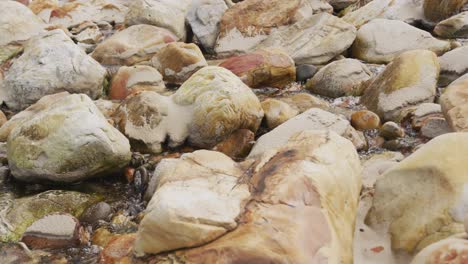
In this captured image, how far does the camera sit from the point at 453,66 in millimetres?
7754

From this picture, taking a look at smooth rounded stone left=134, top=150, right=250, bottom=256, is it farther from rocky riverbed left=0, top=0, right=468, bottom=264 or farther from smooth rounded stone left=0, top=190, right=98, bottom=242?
smooth rounded stone left=0, top=190, right=98, bottom=242

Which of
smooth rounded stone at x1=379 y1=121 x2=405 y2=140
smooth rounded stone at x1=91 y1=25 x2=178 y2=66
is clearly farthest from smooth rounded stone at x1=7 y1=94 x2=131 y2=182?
smooth rounded stone at x1=91 y1=25 x2=178 y2=66

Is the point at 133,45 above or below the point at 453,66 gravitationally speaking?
below

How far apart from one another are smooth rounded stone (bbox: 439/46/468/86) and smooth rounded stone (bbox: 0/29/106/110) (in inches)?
209

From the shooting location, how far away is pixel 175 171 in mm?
4145

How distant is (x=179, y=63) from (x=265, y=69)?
5.02 ft

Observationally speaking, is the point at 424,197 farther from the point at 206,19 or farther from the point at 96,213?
the point at 206,19

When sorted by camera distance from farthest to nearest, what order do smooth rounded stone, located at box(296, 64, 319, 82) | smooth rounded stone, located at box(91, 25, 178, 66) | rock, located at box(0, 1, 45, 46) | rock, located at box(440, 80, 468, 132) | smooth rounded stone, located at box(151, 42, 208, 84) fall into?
1. rock, located at box(0, 1, 45, 46)
2. smooth rounded stone, located at box(91, 25, 178, 66)
3. smooth rounded stone, located at box(151, 42, 208, 84)
4. smooth rounded stone, located at box(296, 64, 319, 82)
5. rock, located at box(440, 80, 468, 132)

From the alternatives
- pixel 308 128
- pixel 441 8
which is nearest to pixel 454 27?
pixel 441 8

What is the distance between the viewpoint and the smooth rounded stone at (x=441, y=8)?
10.7 metres

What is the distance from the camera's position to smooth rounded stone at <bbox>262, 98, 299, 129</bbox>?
7039mm

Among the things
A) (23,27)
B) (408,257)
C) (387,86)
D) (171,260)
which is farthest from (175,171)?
(23,27)

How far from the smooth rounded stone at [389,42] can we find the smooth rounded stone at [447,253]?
6526 millimetres

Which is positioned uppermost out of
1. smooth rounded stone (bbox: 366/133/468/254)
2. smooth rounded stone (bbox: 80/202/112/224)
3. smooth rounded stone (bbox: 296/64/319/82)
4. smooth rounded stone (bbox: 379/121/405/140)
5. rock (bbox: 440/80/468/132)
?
smooth rounded stone (bbox: 366/133/468/254)
